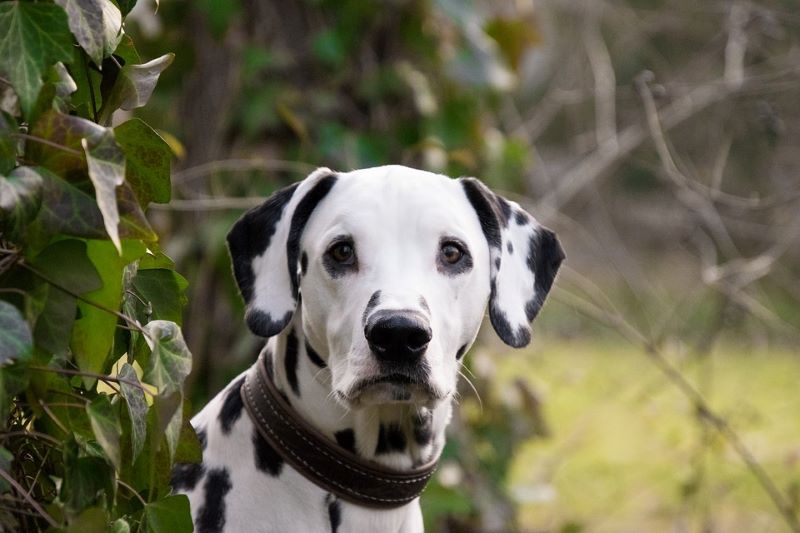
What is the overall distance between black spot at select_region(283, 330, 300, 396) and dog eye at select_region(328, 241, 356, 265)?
25 cm

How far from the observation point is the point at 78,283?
1.93 m

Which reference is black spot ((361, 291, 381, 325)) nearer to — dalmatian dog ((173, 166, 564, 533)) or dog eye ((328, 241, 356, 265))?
dalmatian dog ((173, 166, 564, 533))

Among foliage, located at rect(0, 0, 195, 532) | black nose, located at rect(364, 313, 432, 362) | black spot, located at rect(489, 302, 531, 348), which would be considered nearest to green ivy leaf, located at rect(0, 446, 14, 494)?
foliage, located at rect(0, 0, 195, 532)

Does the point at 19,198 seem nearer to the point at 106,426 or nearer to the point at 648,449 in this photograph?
the point at 106,426

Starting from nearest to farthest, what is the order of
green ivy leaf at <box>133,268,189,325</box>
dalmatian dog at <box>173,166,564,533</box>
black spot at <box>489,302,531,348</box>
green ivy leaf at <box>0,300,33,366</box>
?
green ivy leaf at <box>0,300,33,366</box>, green ivy leaf at <box>133,268,189,325</box>, dalmatian dog at <box>173,166,564,533</box>, black spot at <box>489,302,531,348</box>

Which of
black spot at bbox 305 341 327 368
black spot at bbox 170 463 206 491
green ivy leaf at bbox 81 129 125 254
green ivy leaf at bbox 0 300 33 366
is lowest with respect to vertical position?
black spot at bbox 170 463 206 491

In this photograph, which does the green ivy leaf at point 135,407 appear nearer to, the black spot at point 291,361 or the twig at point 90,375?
the twig at point 90,375

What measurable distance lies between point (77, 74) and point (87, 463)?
0.68 meters

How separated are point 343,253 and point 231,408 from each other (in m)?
0.50

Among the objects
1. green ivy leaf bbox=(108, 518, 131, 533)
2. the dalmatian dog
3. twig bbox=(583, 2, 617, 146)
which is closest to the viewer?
green ivy leaf bbox=(108, 518, 131, 533)

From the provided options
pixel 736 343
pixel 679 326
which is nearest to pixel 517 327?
pixel 679 326

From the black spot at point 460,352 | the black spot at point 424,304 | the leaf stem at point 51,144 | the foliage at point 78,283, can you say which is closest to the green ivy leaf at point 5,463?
the foliage at point 78,283

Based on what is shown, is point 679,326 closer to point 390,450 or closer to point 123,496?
point 390,450

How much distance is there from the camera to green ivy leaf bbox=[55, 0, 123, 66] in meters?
1.90
